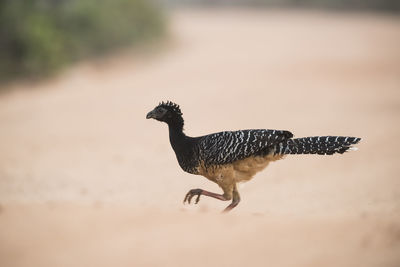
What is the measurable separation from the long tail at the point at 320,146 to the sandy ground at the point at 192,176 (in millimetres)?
695

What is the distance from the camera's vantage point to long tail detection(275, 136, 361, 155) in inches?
214

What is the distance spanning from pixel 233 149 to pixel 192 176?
3.14 meters

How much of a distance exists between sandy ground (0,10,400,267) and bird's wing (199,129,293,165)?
1.98 feet

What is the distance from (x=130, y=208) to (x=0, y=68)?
11498 millimetres

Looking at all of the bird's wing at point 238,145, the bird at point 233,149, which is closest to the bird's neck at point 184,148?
the bird at point 233,149

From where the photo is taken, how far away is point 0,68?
16.0 meters

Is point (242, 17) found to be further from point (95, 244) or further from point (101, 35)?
point (95, 244)

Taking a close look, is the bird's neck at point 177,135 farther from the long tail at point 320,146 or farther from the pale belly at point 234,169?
the long tail at point 320,146

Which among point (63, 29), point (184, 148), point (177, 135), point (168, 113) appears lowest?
point (184, 148)

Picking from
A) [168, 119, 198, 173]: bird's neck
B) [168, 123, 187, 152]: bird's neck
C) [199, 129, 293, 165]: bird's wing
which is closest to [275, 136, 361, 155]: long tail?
[199, 129, 293, 165]: bird's wing

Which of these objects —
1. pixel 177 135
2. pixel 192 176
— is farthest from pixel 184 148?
pixel 192 176

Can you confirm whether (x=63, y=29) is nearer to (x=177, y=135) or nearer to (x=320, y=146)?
(x=177, y=135)

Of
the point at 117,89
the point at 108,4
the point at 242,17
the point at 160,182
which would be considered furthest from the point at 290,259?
the point at 242,17

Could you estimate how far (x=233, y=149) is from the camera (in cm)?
554
